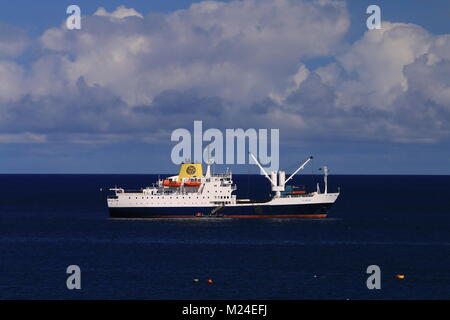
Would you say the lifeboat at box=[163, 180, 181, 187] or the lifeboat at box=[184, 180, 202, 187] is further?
the lifeboat at box=[163, 180, 181, 187]

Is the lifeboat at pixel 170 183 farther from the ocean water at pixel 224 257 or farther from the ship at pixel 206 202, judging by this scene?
the ocean water at pixel 224 257

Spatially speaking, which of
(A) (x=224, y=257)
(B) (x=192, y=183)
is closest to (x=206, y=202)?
(B) (x=192, y=183)

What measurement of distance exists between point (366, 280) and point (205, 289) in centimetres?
1655

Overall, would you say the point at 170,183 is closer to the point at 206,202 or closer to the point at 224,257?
the point at 206,202

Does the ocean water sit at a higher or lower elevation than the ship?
lower

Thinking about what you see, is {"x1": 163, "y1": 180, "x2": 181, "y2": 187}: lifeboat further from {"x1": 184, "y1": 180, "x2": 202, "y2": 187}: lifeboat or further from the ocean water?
the ocean water

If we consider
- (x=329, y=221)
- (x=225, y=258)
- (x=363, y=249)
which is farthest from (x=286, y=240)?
(x=329, y=221)

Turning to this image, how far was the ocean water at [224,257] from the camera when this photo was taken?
261 ft

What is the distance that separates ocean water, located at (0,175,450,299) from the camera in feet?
261

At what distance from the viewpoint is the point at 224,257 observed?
101875 millimetres

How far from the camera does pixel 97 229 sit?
444 feet

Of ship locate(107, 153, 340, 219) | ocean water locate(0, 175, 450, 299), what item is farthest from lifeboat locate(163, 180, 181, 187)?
ocean water locate(0, 175, 450, 299)
